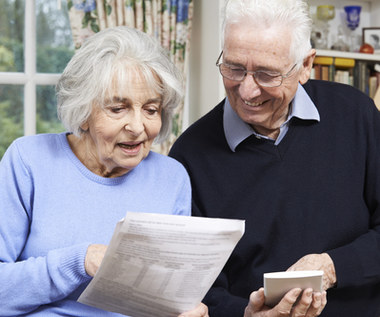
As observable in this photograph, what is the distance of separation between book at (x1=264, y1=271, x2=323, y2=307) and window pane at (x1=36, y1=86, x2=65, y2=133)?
7.12 ft

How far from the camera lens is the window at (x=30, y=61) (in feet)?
10.3

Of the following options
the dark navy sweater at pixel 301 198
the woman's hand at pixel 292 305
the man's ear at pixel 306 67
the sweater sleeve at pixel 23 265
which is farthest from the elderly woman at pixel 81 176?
the man's ear at pixel 306 67

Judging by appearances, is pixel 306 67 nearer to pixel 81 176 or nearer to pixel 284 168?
pixel 284 168

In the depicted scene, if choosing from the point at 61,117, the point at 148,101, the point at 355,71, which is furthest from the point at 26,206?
the point at 355,71

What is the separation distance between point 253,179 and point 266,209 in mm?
95

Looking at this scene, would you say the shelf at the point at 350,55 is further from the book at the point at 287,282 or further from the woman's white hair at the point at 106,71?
the book at the point at 287,282

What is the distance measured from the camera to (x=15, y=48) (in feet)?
10.4

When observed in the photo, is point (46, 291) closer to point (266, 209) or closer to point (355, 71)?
point (266, 209)

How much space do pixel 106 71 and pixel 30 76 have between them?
196 centimetres

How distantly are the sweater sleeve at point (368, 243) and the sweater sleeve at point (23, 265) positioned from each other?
707 mm

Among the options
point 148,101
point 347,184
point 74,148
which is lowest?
point 347,184

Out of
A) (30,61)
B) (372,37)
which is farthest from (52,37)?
(372,37)

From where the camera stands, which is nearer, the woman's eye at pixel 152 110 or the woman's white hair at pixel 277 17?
the woman's eye at pixel 152 110

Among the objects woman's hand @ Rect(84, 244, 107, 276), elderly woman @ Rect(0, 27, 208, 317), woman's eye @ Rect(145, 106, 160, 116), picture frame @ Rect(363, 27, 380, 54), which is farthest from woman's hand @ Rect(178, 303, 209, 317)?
picture frame @ Rect(363, 27, 380, 54)
